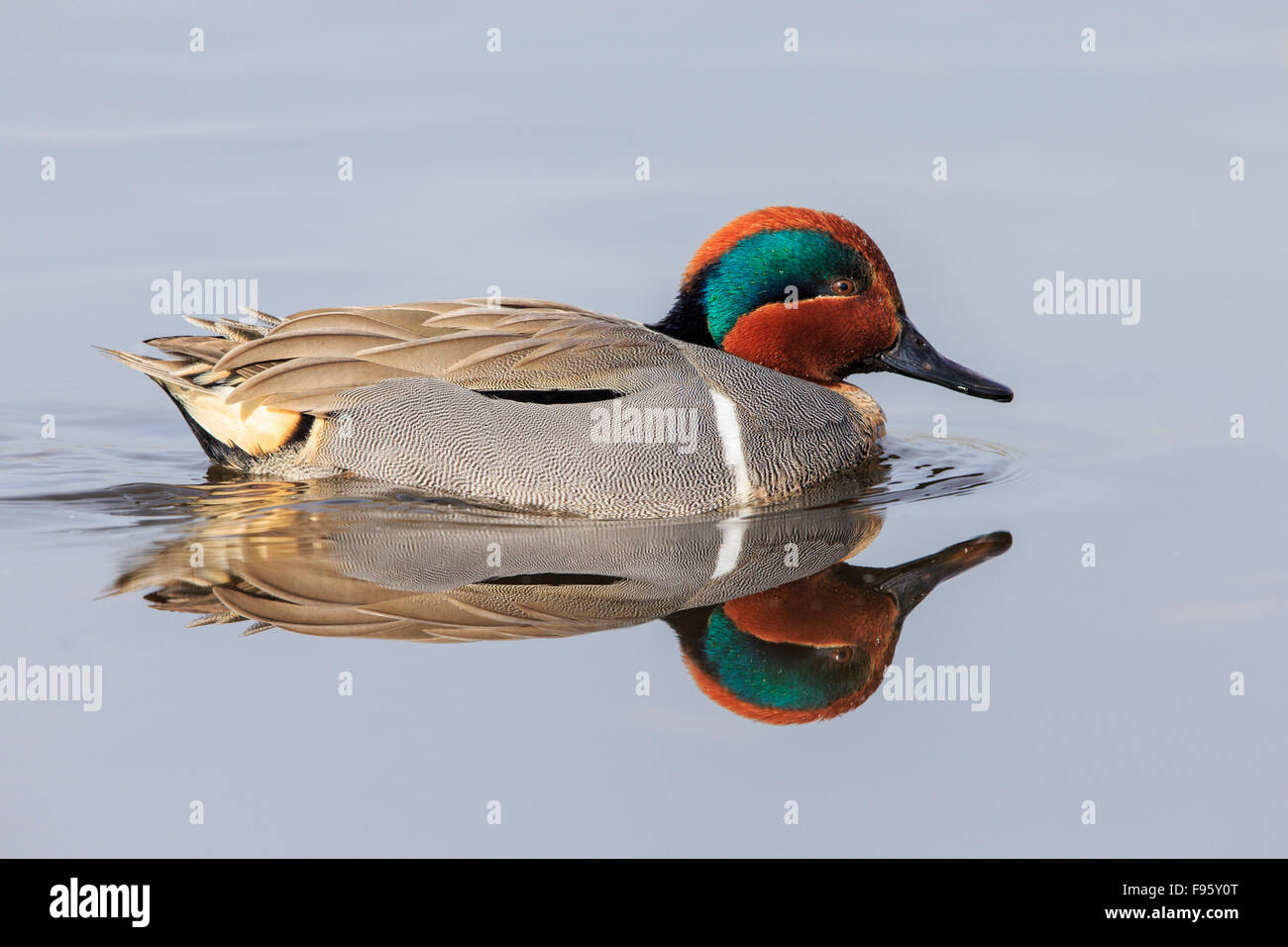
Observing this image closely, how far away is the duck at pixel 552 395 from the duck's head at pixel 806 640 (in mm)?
1053

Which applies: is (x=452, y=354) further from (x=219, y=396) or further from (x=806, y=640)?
(x=806, y=640)

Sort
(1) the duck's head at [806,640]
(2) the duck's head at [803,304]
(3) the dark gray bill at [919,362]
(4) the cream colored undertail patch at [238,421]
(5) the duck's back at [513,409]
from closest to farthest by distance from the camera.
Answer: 1. (1) the duck's head at [806,640]
2. (5) the duck's back at [513,409]
3. (4) the cream colored undertail patch at [238,421]
4. (2) the duck's head at [803,304]
5. (3) the dark gray bill at [919,362]

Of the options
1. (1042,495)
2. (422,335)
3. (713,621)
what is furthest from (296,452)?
(1042,495)

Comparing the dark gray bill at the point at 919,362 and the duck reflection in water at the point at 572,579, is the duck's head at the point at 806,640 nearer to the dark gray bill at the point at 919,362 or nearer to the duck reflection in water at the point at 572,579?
the duck reflection in water at the point at 572,579

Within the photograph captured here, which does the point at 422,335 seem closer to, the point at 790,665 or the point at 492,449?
the point at 492,449

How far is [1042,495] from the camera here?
323 inches

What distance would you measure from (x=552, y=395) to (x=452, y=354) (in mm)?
517

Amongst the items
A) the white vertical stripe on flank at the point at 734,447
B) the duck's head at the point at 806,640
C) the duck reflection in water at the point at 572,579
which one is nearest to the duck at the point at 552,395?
the white vertical stripe on flank at the point at 734,447

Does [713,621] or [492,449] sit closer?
[713,621]

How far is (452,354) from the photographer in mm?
7984

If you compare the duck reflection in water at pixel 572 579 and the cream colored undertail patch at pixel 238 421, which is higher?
the cream colored undertail patch at pixel 238 421

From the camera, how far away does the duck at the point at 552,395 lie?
7875 millimetres

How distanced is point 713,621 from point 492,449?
5.74 ft

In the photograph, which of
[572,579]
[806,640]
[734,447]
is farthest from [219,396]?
[806,640]
